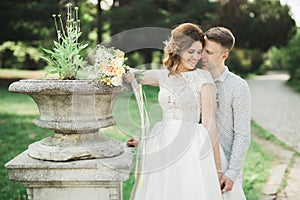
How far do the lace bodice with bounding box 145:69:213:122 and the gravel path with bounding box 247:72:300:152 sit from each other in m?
4.89

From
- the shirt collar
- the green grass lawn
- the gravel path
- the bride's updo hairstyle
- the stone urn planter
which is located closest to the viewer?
the bride's updo hairstyle

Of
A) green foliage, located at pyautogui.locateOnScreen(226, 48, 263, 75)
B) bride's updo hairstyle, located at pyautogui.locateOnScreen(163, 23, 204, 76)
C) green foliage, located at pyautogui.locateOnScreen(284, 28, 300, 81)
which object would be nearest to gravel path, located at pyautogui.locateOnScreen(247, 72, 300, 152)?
green foliage, located at pyautogui.locateOnScreen(284, 28, 300, 81)

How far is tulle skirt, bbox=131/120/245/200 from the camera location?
9.26ft

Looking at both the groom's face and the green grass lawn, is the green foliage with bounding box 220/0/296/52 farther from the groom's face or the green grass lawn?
the groom's face

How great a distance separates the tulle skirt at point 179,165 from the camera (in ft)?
9.26

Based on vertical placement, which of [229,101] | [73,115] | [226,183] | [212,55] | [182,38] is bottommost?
[226,183]

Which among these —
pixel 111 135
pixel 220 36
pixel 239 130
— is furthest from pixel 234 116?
pixel 111 135

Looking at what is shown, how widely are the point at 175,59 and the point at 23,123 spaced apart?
259 inches

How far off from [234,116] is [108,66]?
0.89 m

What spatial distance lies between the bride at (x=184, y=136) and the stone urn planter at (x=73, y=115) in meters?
Answer: 0.27

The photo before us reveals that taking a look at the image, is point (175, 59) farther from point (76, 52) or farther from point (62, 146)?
point (62, 146)

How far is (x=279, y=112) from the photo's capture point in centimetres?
1160

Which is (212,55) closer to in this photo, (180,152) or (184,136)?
(184,136)

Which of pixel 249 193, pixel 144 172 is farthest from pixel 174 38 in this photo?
pixel 249 193
